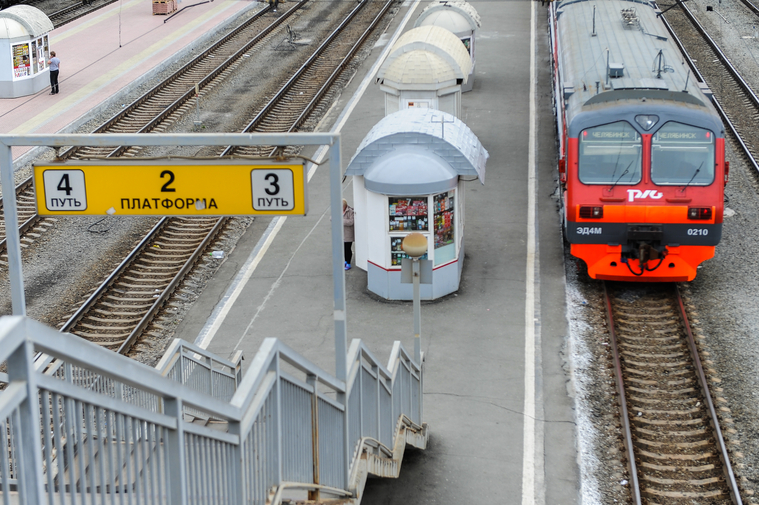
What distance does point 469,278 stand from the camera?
16.0 m

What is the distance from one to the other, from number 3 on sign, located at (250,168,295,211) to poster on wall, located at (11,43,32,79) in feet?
74.6

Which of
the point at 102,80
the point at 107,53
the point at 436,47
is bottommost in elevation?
the point at 102,80

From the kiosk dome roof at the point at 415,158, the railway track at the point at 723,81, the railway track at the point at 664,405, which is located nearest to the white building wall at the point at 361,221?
the kiosk dome roof at the point at 415,158

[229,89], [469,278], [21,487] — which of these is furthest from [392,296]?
[229,89]

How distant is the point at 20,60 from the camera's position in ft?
86.4

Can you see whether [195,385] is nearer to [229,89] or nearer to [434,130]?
[434,130]

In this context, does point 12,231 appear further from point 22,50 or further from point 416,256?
point 22,50

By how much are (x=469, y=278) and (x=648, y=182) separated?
3364 millimetres

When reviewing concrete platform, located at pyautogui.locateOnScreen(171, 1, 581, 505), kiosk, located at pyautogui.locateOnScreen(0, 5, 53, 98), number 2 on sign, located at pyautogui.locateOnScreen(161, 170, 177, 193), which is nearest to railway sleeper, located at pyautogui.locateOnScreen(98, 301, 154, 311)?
concrete platform, located at pyautogui.locateOnScreen(171, 1, 581, 505)

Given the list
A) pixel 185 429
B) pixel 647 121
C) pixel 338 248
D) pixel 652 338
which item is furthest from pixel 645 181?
pixel 185 429

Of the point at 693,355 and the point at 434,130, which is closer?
the point at 693,355

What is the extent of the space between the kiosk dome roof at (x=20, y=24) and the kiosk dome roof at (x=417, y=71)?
39.2ft

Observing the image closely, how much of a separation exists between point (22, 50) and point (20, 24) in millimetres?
732

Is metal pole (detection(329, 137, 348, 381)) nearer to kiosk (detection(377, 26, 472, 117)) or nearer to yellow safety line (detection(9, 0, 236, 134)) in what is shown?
kiosk (detection(377, 26, 472, 117))
